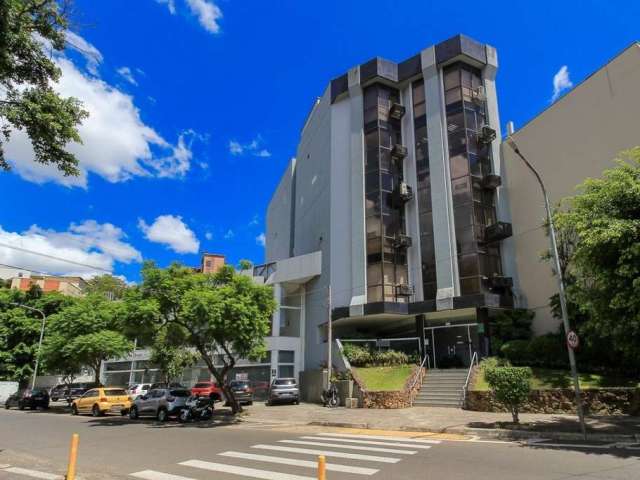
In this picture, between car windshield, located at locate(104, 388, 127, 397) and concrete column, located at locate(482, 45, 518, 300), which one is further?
concrete column, located at locate(482, 45, 518, 300)

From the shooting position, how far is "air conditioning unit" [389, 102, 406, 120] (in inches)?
1277

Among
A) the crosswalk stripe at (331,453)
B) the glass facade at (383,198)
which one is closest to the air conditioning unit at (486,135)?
the glass facade at (383,198)

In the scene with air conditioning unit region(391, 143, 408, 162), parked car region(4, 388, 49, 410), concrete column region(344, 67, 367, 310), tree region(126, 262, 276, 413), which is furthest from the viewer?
parked car region(4, 388, 49, 410)

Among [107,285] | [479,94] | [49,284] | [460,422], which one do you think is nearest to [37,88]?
[460,422]

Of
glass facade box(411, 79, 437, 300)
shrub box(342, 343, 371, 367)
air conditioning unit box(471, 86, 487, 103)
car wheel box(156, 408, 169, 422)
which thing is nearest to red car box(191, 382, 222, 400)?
car wheel box(156, 408, 169, 422)

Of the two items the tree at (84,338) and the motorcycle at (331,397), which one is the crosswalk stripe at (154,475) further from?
the tree at (84,338)

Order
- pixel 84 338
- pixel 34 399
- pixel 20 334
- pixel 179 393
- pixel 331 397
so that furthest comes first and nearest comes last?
pixel 20 334, pixel 34 399, pixel 84 338, pixel 331 397, pixel 179 393

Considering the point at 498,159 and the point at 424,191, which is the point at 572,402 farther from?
the point at 498,159

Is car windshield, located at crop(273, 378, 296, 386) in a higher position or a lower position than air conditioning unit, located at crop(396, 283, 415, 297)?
lower

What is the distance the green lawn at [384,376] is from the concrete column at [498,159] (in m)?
8.59

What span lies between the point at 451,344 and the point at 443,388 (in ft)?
20.1

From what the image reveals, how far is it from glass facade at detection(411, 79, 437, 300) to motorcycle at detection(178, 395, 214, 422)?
14.9 m

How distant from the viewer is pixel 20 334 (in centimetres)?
4309

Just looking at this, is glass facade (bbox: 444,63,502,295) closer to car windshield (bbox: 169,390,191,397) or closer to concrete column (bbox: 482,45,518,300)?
concrete column (bbox: 482,45,518,300)
